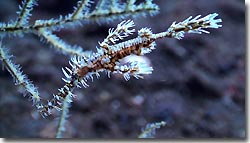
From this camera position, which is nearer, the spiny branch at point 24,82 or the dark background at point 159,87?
the spiny branch at point 24,82

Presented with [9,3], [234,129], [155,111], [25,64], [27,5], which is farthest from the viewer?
[9,3]

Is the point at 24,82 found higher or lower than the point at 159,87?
lower

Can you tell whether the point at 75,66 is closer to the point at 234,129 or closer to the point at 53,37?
the point at 53,37

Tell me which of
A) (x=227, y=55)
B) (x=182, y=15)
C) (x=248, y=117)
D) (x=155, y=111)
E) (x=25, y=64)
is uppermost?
(x=182, y=15)

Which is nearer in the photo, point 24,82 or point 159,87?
point 24,82

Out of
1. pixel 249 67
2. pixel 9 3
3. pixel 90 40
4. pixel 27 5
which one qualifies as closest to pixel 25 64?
pixel 90 40

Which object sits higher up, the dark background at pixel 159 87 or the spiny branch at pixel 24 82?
the dark background at pixel 159 87

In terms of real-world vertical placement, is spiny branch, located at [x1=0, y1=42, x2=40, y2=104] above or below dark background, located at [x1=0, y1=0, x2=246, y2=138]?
below

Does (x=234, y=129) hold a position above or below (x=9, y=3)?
below
